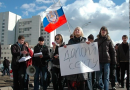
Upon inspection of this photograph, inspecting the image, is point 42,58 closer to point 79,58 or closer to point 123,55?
point 79,58

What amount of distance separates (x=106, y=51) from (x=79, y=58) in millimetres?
1301

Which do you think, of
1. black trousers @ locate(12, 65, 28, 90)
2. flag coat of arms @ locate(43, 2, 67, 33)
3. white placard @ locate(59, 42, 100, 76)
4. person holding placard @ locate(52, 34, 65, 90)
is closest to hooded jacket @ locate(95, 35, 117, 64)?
white placard @ locate(59, 42, 100, 76)

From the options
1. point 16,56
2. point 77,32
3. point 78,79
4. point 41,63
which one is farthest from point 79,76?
point 16,56

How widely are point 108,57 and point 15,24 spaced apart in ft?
413

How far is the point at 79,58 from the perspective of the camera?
3854mm

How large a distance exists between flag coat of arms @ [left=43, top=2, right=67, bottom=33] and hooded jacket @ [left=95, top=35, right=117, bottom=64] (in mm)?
1604

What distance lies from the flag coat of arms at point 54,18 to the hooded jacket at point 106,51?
1.60m

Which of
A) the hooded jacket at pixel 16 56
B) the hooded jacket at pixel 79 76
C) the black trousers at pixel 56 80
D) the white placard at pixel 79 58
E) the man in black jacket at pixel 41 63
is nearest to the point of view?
the hooded jacket at pixel 79 76

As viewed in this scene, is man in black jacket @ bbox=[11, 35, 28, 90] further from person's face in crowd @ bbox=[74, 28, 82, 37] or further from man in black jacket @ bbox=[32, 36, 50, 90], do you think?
person's face in crowd @ bbox=[74, 28, 82, 37]

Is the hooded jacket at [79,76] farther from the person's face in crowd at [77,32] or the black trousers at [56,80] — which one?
the black trousers at [56,80]

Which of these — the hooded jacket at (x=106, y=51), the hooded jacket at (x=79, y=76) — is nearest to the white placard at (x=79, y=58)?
the hooded jacket at (x=79, y=76)

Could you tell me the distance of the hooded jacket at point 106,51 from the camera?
15.3 ft

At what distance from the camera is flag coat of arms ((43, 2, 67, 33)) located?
5594 millimetres

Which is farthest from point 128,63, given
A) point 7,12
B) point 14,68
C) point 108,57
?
point 7,12
